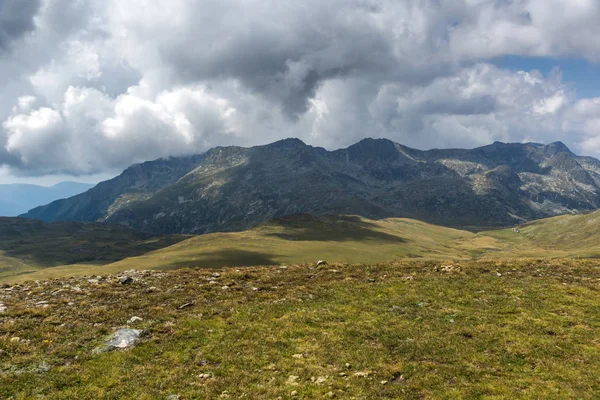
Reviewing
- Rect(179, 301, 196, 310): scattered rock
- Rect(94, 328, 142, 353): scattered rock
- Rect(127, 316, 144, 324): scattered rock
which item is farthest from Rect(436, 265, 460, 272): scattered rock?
Rect(94, 328, 142, 353): scattered rock

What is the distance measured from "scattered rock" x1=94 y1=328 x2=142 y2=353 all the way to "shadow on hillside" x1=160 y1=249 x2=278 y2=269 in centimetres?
12310

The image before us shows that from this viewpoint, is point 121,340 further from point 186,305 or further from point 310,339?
point 310,339

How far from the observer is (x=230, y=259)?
6309 inches

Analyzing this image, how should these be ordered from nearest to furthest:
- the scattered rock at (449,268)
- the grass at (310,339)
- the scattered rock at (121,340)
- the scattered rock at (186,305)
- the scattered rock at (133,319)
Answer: the grass at (310,339) < the scattered rock at (121,340) < the scattered rock at (133,319) < the scattered rock at (186,305) < the scattered rock at (449,268)

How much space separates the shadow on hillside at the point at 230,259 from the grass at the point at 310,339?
114 metres

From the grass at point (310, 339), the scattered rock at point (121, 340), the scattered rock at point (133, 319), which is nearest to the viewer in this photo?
the grass at point (310, 339)

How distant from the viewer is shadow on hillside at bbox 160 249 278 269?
5842 inches

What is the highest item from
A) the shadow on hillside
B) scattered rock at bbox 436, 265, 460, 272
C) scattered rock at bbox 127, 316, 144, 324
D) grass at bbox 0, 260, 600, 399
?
scattered rock at bbox 127, 316, 144, 324

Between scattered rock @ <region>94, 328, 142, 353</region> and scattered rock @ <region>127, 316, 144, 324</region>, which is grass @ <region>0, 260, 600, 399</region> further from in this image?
scattered rock @ <region>94, 328, 142, 353</region>

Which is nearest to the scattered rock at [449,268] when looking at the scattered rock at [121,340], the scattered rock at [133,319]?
the scattered rock at [133,319]

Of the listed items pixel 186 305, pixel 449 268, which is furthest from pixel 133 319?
pixel 449 268

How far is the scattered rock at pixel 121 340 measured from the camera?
69.3ft

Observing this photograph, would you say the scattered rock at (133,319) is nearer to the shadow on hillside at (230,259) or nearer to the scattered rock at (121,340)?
the scattered rock at (121,340)

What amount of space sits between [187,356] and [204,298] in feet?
33.7
